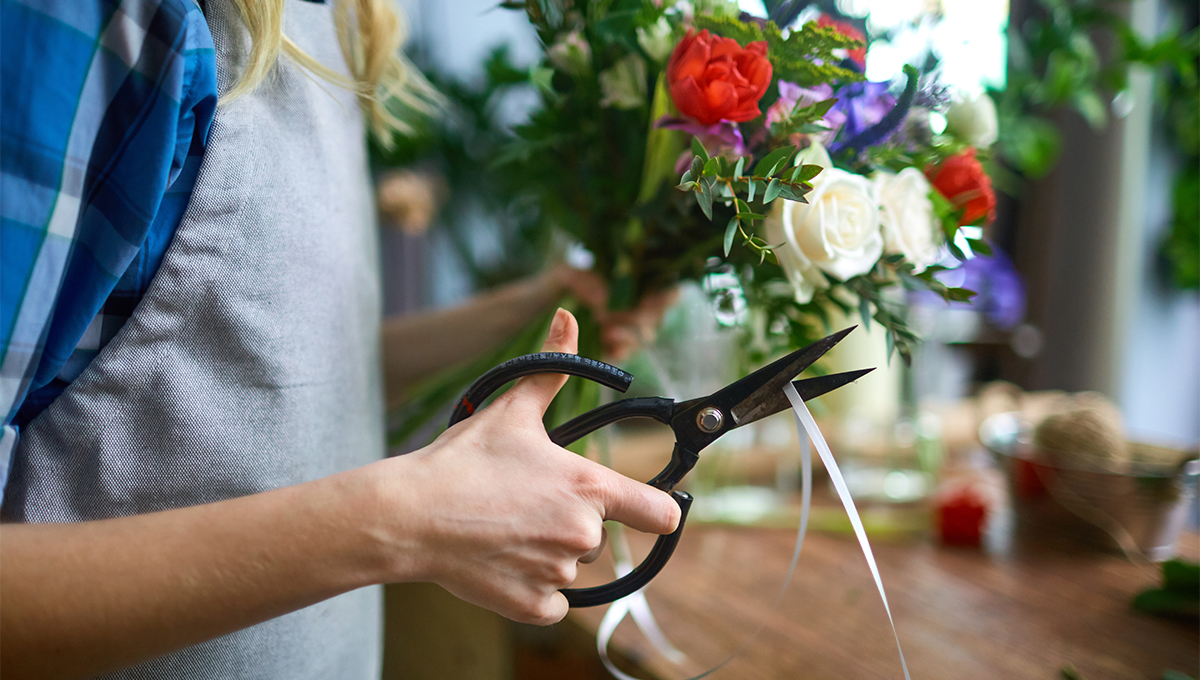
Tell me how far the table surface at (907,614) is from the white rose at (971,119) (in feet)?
1.43

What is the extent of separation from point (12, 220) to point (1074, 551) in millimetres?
959

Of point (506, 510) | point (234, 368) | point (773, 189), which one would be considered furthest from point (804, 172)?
point (234, 368)

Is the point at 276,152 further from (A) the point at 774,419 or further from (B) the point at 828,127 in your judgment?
(A) the point at 774,419

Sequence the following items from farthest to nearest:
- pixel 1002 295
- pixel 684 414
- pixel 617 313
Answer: pixel 1002 295, pixel 617 313, pixel 684 414

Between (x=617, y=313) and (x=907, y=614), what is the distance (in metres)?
0.40

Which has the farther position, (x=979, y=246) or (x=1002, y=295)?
(x=1002, y=295)

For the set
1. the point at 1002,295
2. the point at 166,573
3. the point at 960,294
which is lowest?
the point at 1002,295

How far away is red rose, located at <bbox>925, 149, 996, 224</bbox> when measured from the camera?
0.45 m

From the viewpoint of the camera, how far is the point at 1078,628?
0.58m

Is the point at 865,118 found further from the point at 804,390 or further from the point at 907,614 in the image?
the point at 907,614

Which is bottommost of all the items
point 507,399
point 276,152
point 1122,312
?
point 1122,312

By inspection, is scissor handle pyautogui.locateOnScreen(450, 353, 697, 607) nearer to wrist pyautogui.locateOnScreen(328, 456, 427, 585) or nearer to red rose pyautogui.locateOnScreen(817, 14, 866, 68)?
wrist pyautogui.locateOnScreen(328, 456, 427, 585)

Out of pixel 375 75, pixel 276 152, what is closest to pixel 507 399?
pixel 276 152

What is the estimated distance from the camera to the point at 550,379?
35cm
